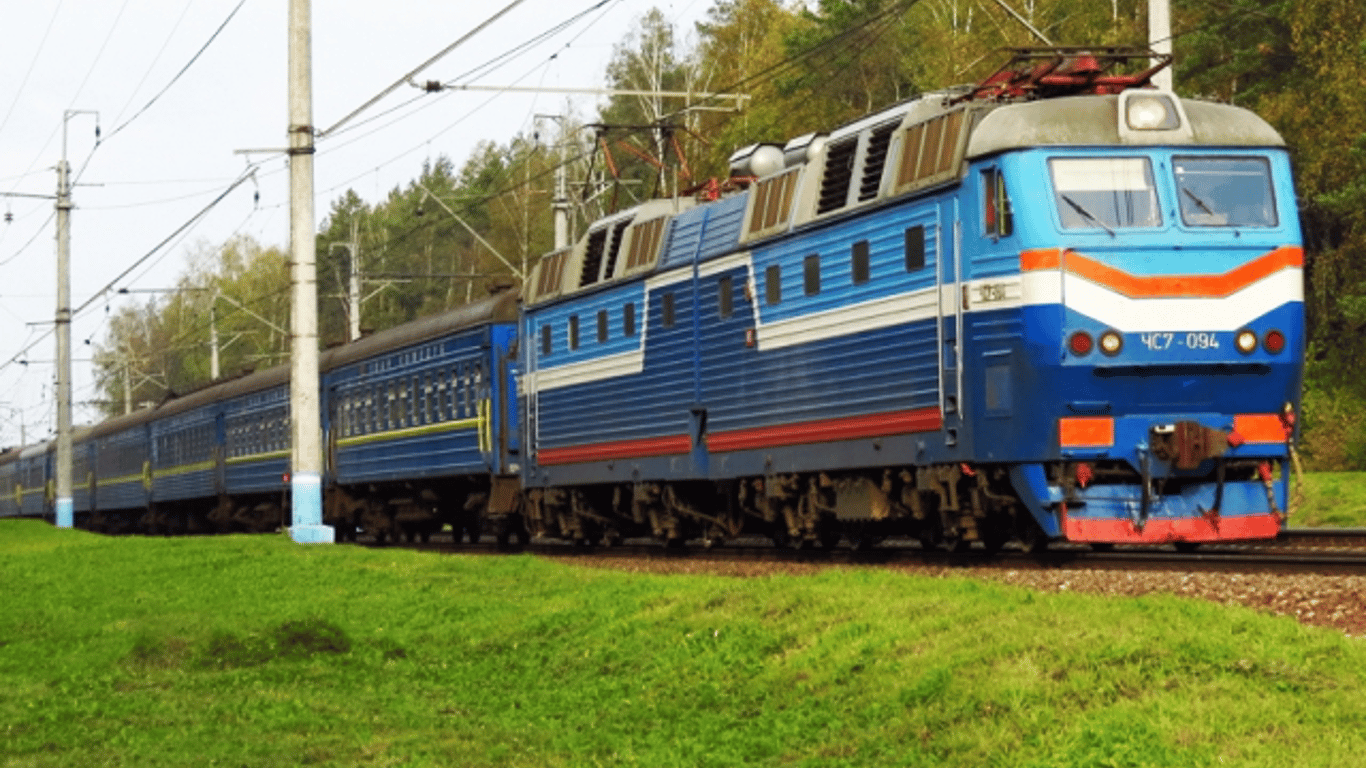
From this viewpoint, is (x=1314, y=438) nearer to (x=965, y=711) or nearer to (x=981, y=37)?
(x=981, y=37)

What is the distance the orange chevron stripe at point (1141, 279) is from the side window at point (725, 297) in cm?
571

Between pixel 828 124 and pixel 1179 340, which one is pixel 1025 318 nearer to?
pixel 1179 340

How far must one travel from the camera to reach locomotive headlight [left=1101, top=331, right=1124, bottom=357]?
16469 mm

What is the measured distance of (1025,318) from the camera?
54.3ft

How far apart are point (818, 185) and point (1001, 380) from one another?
12.4 ft

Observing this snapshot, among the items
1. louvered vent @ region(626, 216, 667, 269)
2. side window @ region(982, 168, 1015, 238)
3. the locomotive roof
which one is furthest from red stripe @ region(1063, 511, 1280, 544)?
louvered vent @ region(626, 216, 667, 269)

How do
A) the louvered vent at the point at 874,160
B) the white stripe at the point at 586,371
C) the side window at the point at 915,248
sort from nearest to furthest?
the side window at the point at 915,248, the louvered vent at the point at 874,160, the white stripe at the point at 586,371

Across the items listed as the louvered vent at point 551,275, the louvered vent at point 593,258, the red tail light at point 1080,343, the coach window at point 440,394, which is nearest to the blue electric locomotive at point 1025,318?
the red tail light at point 1080,343

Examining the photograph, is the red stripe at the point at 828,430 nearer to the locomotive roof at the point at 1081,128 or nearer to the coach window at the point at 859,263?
the coach window at the point at 859,263

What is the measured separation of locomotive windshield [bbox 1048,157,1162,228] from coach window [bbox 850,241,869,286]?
262 centimetres

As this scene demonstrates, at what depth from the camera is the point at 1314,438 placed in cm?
4034

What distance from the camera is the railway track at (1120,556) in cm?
1672

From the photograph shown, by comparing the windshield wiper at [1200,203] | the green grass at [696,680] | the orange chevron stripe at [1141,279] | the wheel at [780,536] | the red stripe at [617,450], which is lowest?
the green grass at [696,680]

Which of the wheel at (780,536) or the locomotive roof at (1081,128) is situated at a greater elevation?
the locomotive roof at (1081,128)
